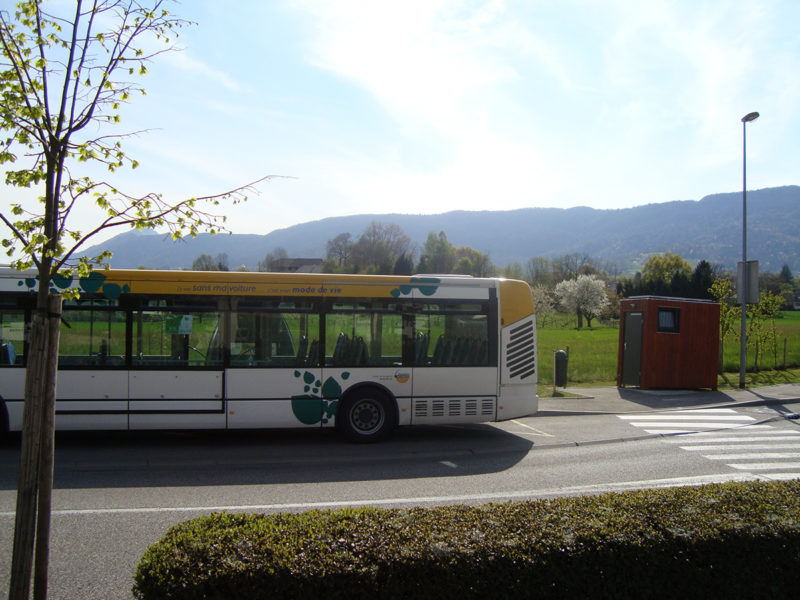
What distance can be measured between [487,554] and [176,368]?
7568 mm

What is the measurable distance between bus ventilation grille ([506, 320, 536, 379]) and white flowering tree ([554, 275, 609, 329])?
68.8 m

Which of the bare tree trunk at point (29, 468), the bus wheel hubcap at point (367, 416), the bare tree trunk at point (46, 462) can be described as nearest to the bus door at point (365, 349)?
the bus wheel hubcap at point (367, 416)

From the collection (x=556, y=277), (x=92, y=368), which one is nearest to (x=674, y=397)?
(x=92, y=368)

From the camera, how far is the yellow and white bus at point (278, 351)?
9.86 m

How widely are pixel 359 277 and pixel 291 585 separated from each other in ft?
25.5

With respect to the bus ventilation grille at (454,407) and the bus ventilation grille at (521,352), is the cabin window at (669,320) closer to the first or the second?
the bus ventilation grille at (521,352)

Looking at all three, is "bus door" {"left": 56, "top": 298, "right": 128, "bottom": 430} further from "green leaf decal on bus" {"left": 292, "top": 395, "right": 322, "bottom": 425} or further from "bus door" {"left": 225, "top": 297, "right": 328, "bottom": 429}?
"green leaf decal on bus" {"left": 292, "top": 395, "right": 322, "bottom": 425}

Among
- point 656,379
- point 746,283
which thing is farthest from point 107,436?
point 746,283

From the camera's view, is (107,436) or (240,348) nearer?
(240,348)

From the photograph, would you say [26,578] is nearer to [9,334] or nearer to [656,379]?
[9,334]

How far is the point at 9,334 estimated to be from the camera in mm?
9828

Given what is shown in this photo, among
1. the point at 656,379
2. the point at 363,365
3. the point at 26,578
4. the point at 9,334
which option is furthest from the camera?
the point at 656,379

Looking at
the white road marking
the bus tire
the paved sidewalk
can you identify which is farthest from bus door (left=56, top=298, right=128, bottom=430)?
the paved sidewalk

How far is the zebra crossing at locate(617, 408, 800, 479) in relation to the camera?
31.6 ft
